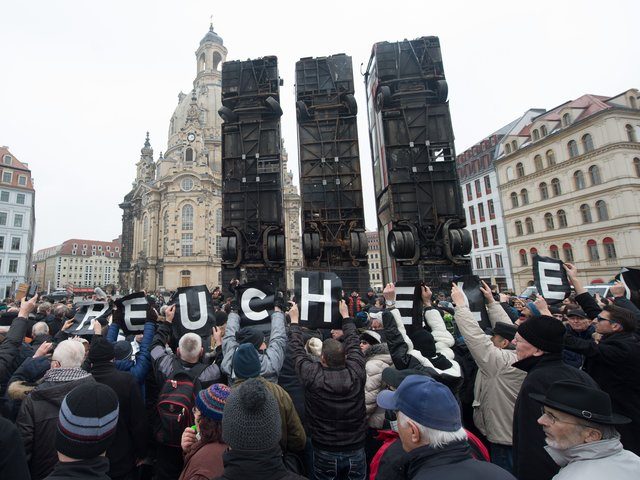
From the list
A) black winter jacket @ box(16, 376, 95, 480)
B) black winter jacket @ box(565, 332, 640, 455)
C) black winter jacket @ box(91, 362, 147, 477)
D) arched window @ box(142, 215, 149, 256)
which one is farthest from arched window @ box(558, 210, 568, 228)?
arched window @ box(142, 215, 149, 256)

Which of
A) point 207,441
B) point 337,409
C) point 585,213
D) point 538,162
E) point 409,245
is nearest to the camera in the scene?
point 207,441

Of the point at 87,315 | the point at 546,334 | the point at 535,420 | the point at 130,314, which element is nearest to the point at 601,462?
the point at 535,420

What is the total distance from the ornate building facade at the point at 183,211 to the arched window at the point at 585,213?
4388 centimetres

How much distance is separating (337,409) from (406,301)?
1944 mm

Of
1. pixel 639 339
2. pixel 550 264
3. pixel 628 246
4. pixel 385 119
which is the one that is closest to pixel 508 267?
pixel 628 246

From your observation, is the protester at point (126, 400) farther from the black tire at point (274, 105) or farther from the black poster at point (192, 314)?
the black tire at point (274, 105)

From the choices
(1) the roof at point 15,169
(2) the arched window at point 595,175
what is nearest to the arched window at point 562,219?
(2) the arched window at point 595,175

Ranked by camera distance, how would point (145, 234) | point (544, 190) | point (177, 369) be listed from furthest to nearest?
point (145, 234), point (544, 190), point (177, 369)

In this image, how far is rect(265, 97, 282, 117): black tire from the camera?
1535 cm

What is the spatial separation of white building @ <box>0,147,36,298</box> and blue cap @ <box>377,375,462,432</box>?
5347 centimetres

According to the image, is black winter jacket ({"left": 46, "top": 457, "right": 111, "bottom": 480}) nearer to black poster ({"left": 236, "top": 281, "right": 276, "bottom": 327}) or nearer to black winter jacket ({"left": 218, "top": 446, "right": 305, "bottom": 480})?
black winter jacket ({"left": 218, "top": 446, "right": 305, "bottom": 480})

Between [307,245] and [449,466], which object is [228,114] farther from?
[449,466]

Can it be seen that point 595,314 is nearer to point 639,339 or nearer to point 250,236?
point 639,339

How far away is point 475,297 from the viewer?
500 centimetres
